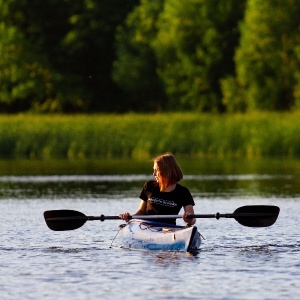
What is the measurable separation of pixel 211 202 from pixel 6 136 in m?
22.3

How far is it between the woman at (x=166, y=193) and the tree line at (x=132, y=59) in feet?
176

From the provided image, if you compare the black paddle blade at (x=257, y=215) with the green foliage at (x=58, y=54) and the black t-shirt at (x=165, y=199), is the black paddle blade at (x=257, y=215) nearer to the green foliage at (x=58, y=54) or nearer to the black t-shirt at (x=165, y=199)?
the black t-shirt at (x=165, y=199)

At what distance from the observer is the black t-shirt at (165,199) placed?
717 inches

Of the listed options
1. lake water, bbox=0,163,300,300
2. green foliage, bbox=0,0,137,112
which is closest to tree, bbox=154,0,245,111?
green foliage, bbox=0,0,137,112

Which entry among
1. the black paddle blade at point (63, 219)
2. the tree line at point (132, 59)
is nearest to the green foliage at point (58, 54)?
the tree line at point (132, 59)

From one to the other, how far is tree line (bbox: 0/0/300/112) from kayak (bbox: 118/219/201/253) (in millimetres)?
53658

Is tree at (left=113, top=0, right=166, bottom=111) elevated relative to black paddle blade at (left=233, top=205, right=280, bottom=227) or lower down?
elevated

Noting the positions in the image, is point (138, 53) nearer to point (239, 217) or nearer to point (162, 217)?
point (239, 217)

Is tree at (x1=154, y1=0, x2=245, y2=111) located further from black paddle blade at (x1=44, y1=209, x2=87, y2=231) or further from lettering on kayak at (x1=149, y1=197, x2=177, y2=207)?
lettering on kayak at (x1=149, y1=197, x2=177, y2=207)

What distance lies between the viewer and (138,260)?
57.1 feet

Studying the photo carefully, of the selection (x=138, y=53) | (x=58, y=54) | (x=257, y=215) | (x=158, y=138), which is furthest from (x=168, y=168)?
(x=58, y=54)

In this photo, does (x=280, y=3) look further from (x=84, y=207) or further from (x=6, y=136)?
(x=84, y=207)

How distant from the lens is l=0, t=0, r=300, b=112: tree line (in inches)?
2963

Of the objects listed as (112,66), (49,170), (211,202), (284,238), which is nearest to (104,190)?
(211,202)
